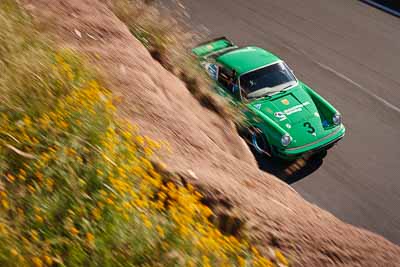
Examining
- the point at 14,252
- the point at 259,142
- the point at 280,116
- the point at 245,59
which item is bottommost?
the point at 259,142

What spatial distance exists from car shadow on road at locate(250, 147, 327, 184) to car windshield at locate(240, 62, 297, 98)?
103 cm

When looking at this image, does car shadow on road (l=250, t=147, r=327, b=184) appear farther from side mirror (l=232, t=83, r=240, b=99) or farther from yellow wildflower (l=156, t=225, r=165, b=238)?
yellow wildflower (l=156, t=225, r=165, b=238)

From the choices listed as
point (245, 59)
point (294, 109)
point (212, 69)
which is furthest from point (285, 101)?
point (212, 69)

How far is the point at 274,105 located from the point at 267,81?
552 mm

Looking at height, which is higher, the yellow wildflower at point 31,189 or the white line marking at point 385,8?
the white line marking at point 385,8

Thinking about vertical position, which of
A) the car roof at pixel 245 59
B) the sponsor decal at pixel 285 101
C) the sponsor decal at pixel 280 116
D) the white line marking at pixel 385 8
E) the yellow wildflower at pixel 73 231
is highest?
the white line marking at pixel 385 8

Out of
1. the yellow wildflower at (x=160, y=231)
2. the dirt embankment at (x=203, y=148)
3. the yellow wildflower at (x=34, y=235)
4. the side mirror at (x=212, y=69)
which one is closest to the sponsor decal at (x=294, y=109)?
the side mirror at (x=212, y=69)

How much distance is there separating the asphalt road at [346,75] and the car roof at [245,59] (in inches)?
66.9

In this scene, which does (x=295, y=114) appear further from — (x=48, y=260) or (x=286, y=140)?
(x=48, y=260)

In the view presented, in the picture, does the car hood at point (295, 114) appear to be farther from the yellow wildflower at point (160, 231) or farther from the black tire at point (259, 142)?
the yellow wildflower at point (160, 231)

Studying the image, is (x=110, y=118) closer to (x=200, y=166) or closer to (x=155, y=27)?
(x=200, y=166)

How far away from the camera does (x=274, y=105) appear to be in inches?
384

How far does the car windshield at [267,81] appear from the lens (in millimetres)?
9914

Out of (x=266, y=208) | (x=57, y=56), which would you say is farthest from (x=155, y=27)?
(x=266, y=208)
